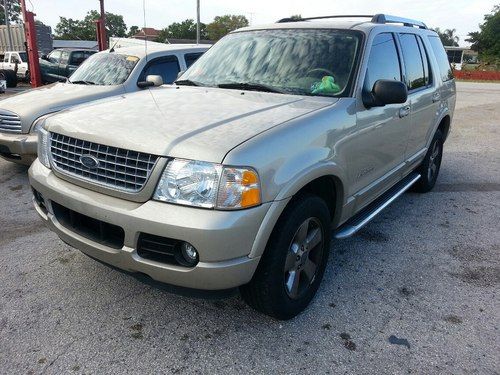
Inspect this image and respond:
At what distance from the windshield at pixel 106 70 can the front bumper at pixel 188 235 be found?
4.41 metres

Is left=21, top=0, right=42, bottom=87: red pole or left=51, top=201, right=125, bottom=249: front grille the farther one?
left=21, top=0, right=42, bottom=87: red pole

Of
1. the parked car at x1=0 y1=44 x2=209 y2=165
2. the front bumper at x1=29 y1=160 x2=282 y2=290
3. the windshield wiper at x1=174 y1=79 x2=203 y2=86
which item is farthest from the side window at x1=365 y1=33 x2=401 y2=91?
the parked car at x1=0 y1=44 x2=209 y2=165

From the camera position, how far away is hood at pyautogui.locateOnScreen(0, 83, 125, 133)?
215 inches

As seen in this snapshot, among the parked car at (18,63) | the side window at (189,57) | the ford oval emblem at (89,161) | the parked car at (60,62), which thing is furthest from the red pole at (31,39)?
the ford oval emblem at (89,161)

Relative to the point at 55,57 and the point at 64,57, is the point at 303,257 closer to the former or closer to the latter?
the point at 64,57

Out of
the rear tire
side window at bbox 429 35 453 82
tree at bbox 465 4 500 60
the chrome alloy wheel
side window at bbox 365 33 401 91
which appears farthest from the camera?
tree at bbox 465 4 500 60

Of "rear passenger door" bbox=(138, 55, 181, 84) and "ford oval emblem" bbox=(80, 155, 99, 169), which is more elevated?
"rear passenger door" bbox=(138, 55, 181, 84)

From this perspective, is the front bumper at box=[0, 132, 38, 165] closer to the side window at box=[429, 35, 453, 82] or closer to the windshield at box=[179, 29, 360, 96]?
the windshield at box=[179, 29, 360, 96]

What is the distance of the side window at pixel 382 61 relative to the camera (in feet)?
11.1

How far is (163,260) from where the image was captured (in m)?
2.32

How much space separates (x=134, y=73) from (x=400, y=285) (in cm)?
483

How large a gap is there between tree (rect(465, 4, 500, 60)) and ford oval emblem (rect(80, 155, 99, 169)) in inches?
2857

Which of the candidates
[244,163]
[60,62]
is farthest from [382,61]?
[60,62]

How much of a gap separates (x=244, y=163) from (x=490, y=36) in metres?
78.6
